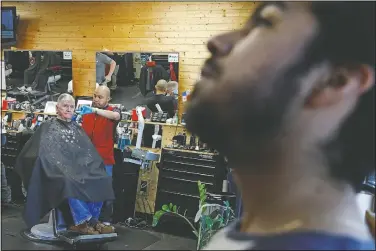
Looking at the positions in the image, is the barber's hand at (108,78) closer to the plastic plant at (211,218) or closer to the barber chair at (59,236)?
the barber chair at (59,236)

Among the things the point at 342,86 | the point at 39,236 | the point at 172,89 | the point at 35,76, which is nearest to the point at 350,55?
the point at 342,86

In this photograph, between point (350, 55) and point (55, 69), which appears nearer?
point (350, 55)

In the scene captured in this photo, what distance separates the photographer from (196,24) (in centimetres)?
413

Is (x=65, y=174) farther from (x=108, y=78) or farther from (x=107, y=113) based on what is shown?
(x=108, y=78)

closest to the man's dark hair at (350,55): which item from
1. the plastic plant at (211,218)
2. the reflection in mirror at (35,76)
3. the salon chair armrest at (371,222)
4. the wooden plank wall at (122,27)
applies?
the salon chair armrest at (371,222)

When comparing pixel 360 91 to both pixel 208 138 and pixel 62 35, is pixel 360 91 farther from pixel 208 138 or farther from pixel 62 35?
pixel 62 35

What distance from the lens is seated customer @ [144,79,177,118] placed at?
4.15m

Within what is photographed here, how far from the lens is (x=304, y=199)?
1.66ft

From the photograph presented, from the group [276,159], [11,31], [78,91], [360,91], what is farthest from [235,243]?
[11,31]

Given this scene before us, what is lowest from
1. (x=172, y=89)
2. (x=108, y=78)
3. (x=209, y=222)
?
Answer: (x=209, y=222)

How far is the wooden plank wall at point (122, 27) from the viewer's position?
4090 millimetres

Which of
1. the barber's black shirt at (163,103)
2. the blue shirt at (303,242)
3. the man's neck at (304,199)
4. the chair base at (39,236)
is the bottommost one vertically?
the chair base at (39,236)

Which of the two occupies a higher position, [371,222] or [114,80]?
[114,80]

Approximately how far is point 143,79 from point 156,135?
55cm
